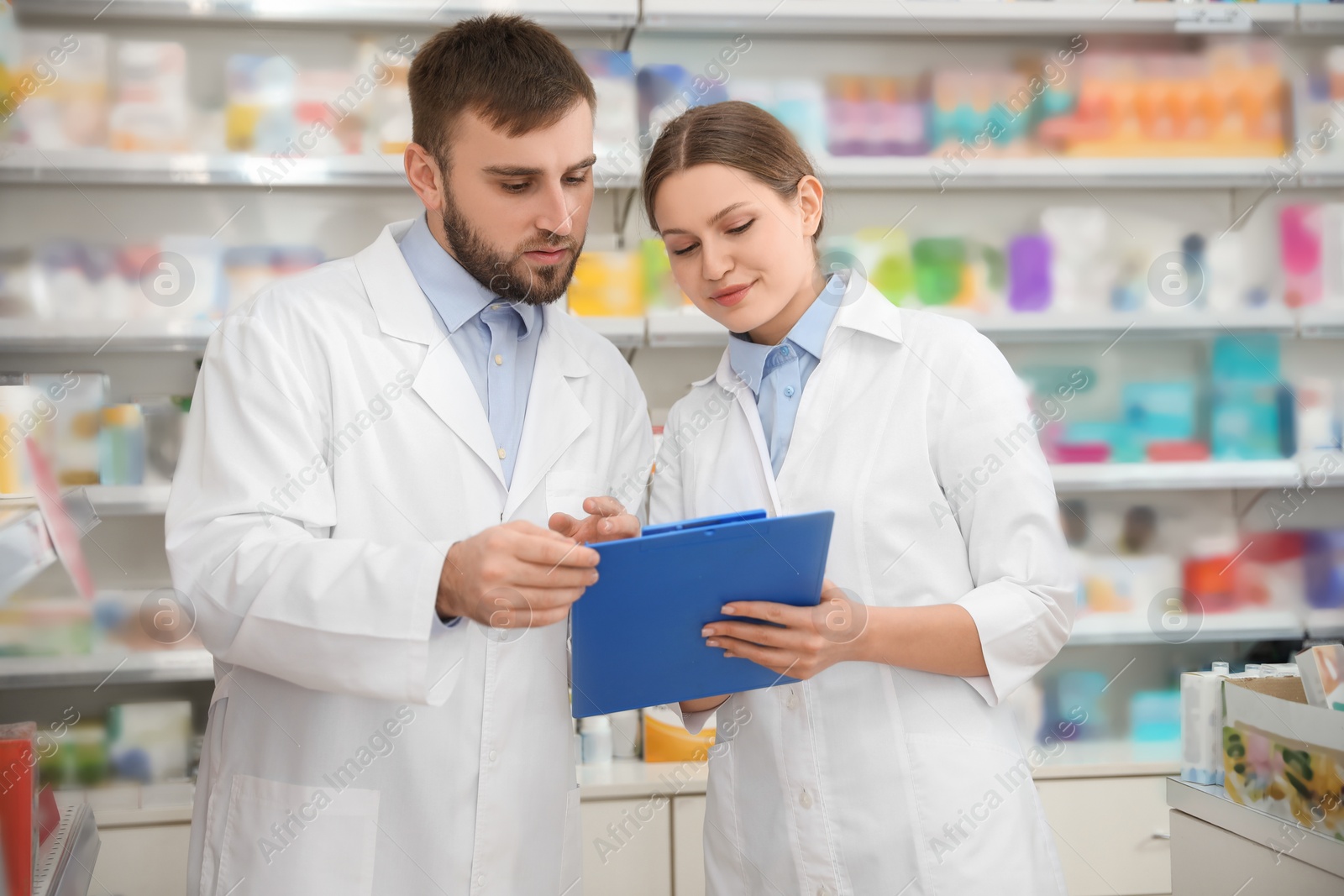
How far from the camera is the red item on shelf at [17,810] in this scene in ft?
3.08

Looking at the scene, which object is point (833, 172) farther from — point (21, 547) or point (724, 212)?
point (21, 547)

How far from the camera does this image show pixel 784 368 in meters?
1.48

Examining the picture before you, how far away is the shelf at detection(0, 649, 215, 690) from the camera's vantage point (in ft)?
7.36

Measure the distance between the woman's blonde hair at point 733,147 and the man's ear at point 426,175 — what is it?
322 mm

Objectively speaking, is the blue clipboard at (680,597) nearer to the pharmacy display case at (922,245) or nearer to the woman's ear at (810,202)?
the woman's ear at (810,202)

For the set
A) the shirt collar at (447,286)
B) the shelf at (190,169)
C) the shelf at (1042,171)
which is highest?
the shelf at (1042,171)

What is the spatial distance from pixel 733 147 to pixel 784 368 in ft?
1.06

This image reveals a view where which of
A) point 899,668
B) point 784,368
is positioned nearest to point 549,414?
point 784,368

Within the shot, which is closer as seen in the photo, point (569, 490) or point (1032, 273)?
point (569, 490)

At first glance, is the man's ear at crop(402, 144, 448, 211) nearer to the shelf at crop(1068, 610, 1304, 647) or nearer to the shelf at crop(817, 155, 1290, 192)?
the shelf at crop(817, 155, 1290, 192)

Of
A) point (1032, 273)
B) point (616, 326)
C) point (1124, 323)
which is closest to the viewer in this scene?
point (616, 326)

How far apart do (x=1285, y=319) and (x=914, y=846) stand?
83.6 inches

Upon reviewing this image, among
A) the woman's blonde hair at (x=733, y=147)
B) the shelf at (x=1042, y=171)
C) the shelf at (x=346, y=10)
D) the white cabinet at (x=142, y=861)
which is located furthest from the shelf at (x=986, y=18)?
the white cabinet at (x=142, y=861)

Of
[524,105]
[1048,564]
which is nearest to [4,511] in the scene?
[524,105]
